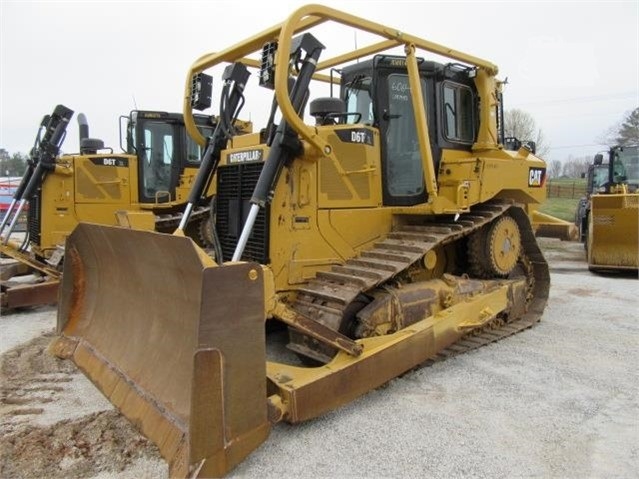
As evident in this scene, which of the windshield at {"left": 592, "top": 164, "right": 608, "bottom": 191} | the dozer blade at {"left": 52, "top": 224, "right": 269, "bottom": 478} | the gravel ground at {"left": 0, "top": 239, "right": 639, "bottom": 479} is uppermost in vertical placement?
the windshield at {"left": 592, "top": 164, "right": 608, "bottom": 191}

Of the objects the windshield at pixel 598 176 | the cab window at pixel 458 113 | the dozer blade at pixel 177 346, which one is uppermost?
the cab window at pixel 458 113

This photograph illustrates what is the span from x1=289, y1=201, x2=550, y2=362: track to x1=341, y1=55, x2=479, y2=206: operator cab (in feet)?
1.57

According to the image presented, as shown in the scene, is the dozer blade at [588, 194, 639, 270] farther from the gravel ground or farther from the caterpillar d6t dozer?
the gravel ground

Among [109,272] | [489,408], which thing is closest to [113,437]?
[109,272]

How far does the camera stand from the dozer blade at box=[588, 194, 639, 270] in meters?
9.31

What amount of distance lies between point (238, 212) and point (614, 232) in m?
7.89

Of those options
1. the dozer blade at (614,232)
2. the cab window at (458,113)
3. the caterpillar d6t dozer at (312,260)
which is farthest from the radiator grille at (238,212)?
the dozer blade at (614,232)

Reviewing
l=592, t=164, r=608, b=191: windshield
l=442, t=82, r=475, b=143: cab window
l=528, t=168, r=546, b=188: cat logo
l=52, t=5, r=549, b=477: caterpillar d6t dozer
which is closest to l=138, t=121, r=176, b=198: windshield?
l=52, t=5, r=549, b=477: caterpillar d6t dozer

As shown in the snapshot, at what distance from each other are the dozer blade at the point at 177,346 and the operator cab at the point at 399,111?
2.46 meters

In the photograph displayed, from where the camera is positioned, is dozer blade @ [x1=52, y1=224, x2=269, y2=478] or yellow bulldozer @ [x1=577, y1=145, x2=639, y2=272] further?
yellow bulldozer @ [x1=577, y1=145, x2=639, y2=272]

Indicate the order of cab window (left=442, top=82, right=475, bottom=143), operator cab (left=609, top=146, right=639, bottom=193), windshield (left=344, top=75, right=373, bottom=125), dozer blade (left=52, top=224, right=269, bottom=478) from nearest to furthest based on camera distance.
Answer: dozer blade (left=52, top=224, right=269, bottom=478) < windshield (left=344, top=75, right=373, bottom=125) < cab window (left=442, top=82, right=475, bottom=143) < operator cab (left=609, top=146, right=639, bottom=193)

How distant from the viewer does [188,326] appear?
10.5 feet

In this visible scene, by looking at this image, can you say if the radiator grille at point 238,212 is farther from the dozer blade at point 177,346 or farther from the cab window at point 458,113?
the cab window at point 458,113

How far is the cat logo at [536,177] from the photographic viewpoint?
6084mm
